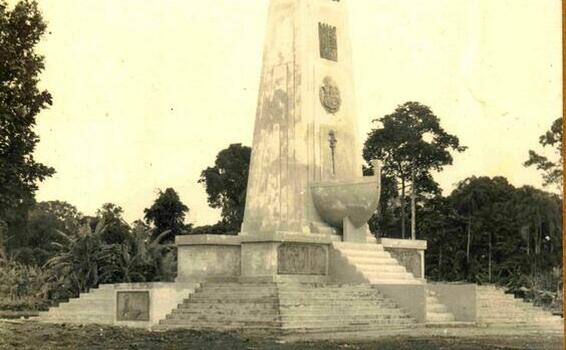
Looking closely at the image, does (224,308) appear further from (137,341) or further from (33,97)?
(33,97)

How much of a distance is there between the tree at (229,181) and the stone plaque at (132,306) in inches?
1156

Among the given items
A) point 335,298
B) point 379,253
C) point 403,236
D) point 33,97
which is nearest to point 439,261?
point 403,236

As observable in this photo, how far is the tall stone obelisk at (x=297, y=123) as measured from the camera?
26531 mm

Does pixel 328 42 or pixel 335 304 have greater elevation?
pixel 328 42

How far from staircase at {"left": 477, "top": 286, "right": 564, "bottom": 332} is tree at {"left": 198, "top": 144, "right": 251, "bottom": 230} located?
1056 inches

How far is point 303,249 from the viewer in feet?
80.1

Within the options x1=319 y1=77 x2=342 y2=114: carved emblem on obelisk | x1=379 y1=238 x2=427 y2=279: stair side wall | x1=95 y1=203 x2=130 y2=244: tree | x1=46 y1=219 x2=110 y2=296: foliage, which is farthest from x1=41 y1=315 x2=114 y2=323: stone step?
x1=95 y1=203 x2=130 y2=244: tree

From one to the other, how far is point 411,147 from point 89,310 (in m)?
26.5

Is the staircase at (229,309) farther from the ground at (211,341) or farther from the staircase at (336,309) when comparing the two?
the ground at (211,341)

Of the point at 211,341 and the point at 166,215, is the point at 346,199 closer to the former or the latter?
the point at 211,341

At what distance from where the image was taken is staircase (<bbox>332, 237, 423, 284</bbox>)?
81.0 ft

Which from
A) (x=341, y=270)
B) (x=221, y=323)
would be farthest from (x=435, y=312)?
(x=221, y=323)

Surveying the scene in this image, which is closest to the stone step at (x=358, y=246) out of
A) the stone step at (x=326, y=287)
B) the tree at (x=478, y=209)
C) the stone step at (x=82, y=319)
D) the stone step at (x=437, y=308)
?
the stone step at (x=326, y=287)

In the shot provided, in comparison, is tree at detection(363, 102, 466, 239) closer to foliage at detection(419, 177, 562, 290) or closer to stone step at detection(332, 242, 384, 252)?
foliage at detection(419, 177, 562, 290)
